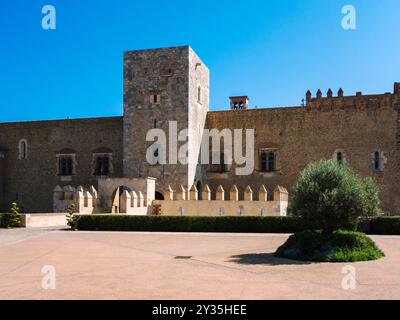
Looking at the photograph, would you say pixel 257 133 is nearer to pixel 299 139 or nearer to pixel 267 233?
pixel 299 139

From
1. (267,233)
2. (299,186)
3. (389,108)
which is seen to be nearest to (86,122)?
(267,233)

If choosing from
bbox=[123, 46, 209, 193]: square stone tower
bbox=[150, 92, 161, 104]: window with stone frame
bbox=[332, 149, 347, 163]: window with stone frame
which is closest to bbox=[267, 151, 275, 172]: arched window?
bbox=[332, 149, 347, 163]: window with stone frame

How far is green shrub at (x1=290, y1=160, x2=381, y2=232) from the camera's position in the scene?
12672 millimetres

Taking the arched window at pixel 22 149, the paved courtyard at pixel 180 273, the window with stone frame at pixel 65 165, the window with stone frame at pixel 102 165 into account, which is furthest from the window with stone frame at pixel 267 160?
the arched window at pixel 22 149

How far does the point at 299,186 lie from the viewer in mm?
13453

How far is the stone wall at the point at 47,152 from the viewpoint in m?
32.5

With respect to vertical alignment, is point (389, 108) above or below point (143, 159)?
Answer: above

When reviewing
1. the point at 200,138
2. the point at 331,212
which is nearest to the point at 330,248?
the point at 331,212

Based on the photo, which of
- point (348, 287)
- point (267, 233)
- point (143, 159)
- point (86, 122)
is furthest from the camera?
point (86, 122)

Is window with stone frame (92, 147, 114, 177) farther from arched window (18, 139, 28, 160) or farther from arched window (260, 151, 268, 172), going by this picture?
arched window (260, 151, 268, 172)

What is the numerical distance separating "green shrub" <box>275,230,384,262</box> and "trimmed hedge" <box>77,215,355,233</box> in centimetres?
721

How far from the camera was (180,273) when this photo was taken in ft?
32.4

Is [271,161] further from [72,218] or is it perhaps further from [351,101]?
[72,218]
